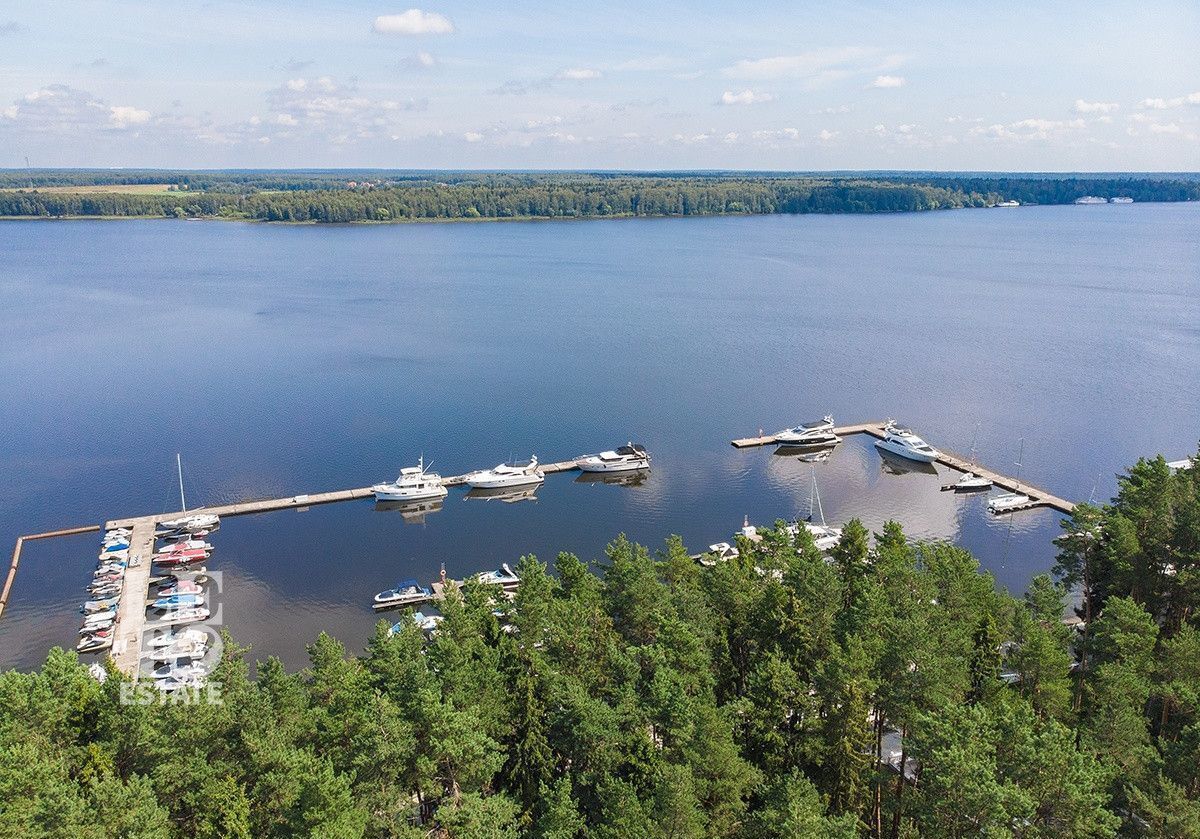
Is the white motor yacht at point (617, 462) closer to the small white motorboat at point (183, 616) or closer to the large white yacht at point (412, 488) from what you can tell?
the large white yacht at point (412, 488)

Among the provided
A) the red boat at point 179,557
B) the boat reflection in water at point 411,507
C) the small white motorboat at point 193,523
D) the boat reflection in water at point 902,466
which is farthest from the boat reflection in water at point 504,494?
the boat reflection in water at point 902,466

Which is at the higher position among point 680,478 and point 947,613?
point 947,613

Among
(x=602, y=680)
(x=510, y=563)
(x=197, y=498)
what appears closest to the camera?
(x=602, y=680)

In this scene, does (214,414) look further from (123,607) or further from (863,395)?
(863,395)

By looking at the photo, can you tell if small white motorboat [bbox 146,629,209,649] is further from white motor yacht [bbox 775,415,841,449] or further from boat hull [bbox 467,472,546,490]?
white motor yacht [bbox 775,415,841,449]

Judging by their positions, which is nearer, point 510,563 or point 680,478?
point 510,563

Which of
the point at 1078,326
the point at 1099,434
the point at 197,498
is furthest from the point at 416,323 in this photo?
the point at 1078,326
